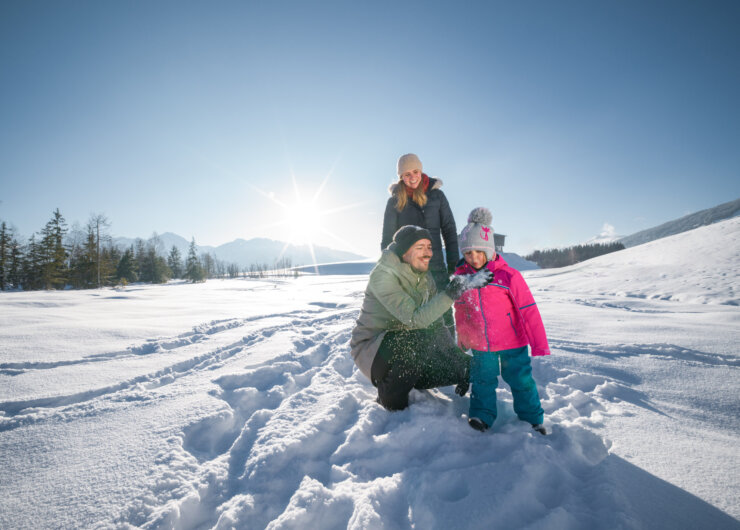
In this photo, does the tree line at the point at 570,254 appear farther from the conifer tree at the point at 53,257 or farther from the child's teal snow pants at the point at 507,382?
the conifer tree at the point at 53,257

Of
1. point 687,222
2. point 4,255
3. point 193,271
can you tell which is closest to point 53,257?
point 4,255

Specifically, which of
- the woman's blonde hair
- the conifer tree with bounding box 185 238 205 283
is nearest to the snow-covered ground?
the woman's blonde hair

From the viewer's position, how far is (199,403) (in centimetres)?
243

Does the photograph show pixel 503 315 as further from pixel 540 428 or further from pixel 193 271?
pixel 193 271

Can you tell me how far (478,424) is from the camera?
6.22ft

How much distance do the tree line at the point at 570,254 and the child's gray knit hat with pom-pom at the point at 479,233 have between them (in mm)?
52958

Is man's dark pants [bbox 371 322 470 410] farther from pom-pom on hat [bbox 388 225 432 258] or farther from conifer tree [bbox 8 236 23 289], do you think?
conifer tree [bbox 8 236 23 289]

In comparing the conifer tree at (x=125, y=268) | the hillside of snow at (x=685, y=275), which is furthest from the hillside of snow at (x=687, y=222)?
the conifer tree at (x=125, y=268)

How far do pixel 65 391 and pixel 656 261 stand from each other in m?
18.4

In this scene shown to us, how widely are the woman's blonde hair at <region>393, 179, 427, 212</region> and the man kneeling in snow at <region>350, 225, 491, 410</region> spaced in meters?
0.76

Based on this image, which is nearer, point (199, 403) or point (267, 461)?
point (267, 461)

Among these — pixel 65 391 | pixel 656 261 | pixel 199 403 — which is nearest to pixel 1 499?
pixel 199 403

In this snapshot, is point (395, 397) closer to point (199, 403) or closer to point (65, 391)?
point (199, 403)

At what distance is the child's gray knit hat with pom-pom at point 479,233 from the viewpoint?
2199 millimetres
